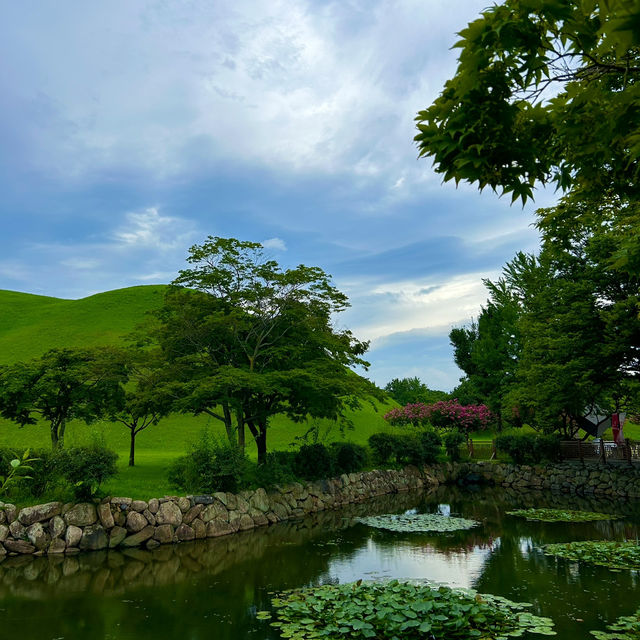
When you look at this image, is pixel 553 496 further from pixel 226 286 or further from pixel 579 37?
pixel 579 37

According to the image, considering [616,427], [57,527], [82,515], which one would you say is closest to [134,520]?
[82,515]

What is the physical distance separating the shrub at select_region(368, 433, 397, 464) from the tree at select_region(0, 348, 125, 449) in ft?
45.2

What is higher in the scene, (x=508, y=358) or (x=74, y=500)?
(x=508, y=358)

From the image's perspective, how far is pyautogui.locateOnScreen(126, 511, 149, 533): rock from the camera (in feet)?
45.4

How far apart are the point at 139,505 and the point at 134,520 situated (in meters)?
0.41

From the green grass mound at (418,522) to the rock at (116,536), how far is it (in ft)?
25.6

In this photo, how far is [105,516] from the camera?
13.6 metres

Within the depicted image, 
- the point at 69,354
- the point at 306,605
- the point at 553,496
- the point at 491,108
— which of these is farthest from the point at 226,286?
the point at 553,496

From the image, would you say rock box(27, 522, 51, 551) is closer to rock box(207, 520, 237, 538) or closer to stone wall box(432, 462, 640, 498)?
rock box(207, 520, 237, 538)

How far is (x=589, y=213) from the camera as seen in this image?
12.6m

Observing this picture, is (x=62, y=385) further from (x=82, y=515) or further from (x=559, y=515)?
(x=559, y=515)

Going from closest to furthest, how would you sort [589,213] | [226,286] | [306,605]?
1. [306,605]
2. [589,213]
3. [226,286]

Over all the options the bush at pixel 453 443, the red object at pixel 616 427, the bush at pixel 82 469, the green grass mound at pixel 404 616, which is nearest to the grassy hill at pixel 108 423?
the bush at pixel 82 469

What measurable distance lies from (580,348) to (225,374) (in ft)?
48.3
